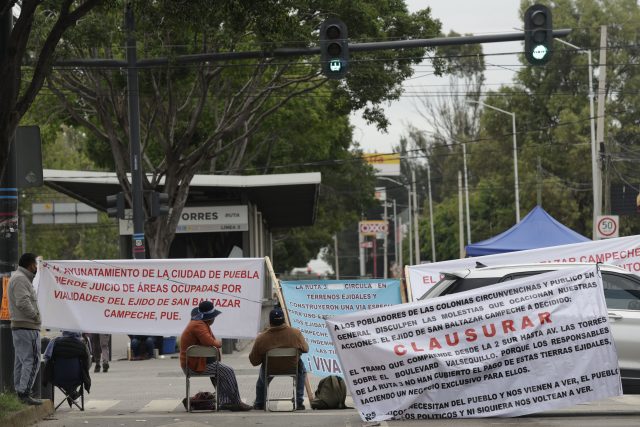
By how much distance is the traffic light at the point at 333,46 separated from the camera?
61.6 feet

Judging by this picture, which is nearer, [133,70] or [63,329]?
[63,329]

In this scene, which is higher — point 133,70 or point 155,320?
point 133,70

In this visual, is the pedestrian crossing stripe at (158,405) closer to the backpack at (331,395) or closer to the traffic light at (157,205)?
the backpack at (331,395)

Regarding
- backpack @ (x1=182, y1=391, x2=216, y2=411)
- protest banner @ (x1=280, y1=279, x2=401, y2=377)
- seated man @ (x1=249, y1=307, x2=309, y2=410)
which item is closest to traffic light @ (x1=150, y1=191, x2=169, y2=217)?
protest banner @ (x1=280, y1=279, x2=401, y2=377)

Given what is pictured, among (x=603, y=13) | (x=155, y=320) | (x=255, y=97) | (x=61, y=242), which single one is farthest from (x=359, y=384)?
(x=61, y=242)

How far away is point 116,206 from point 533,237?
9.96m

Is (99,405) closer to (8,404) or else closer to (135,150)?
(8,404)

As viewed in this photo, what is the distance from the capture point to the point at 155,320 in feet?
52.0

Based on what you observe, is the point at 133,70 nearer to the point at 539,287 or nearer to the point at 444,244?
A: the point at 539,287

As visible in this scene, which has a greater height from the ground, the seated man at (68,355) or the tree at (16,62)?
the tree at (16,62)

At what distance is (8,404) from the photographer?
41.4ft

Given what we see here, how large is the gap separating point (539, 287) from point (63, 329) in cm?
656

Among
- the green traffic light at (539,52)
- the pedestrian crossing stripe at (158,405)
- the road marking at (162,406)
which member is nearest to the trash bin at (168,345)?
the pedestrian crossing stripe at (158,405)

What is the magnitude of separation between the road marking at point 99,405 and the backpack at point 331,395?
9.31 feet
